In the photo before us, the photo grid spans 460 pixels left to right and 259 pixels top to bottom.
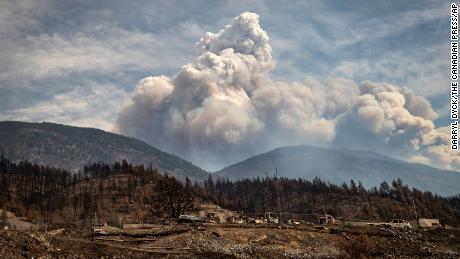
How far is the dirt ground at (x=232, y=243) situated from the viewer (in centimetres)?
3834

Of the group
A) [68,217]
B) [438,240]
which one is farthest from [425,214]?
[68,217]

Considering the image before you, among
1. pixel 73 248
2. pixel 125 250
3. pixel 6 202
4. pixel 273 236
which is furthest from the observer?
pixel 6 202

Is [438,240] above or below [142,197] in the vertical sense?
below

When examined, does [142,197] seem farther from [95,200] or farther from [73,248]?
[73,248]

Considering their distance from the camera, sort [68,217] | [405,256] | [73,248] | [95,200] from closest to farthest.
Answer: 1. [73,248]
2. [405,256]
3. [68,217]
4. [95,200]

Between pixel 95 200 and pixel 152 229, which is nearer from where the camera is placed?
pixel 152 229

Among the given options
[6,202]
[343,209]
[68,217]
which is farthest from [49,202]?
[343,209]

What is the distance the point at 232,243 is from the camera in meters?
49.7

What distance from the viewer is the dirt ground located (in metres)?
38.3

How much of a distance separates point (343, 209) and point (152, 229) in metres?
152

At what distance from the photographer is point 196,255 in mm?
43031

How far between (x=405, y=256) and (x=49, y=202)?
542 feet

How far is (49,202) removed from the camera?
182000mm

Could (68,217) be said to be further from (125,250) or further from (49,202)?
(125,250)
